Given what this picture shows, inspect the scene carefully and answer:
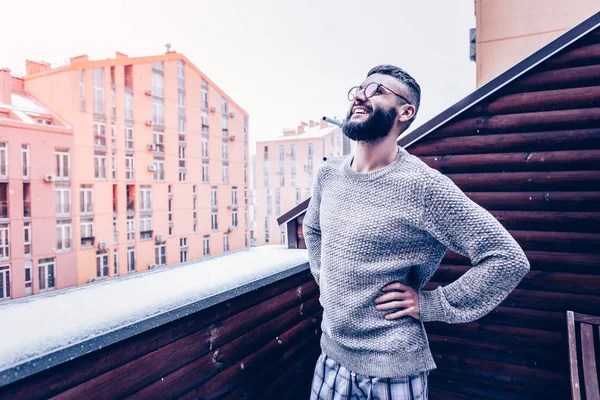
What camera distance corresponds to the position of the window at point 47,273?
544 cm

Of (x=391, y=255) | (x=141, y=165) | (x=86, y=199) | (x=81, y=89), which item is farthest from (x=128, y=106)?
(x=391, y=255)

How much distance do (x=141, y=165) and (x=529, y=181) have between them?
349 inches

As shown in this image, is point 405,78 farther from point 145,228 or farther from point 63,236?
point 145,228

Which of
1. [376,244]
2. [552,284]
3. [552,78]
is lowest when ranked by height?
[552,284]

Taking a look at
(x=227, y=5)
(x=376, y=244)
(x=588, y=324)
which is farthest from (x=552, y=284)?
(x=227, y=5)

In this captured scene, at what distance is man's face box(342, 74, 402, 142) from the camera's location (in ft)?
3.46

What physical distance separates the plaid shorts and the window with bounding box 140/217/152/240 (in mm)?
9656

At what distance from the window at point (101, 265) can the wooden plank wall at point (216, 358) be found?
721cm

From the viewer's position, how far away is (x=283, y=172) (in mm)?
9102

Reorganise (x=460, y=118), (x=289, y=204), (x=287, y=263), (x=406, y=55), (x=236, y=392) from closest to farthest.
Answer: (x=236, y=392)
(x=287, y=263)
(x=460, y=118)
(x=406, y=55)
(x=289, y=204)

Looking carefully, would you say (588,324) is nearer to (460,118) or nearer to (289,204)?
(460,118)

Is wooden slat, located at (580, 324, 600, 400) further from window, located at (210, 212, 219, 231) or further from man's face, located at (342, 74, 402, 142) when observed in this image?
window, located at (210, 212, 219, 231)

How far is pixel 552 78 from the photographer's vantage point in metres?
1.99

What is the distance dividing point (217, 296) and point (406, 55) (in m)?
4.55
